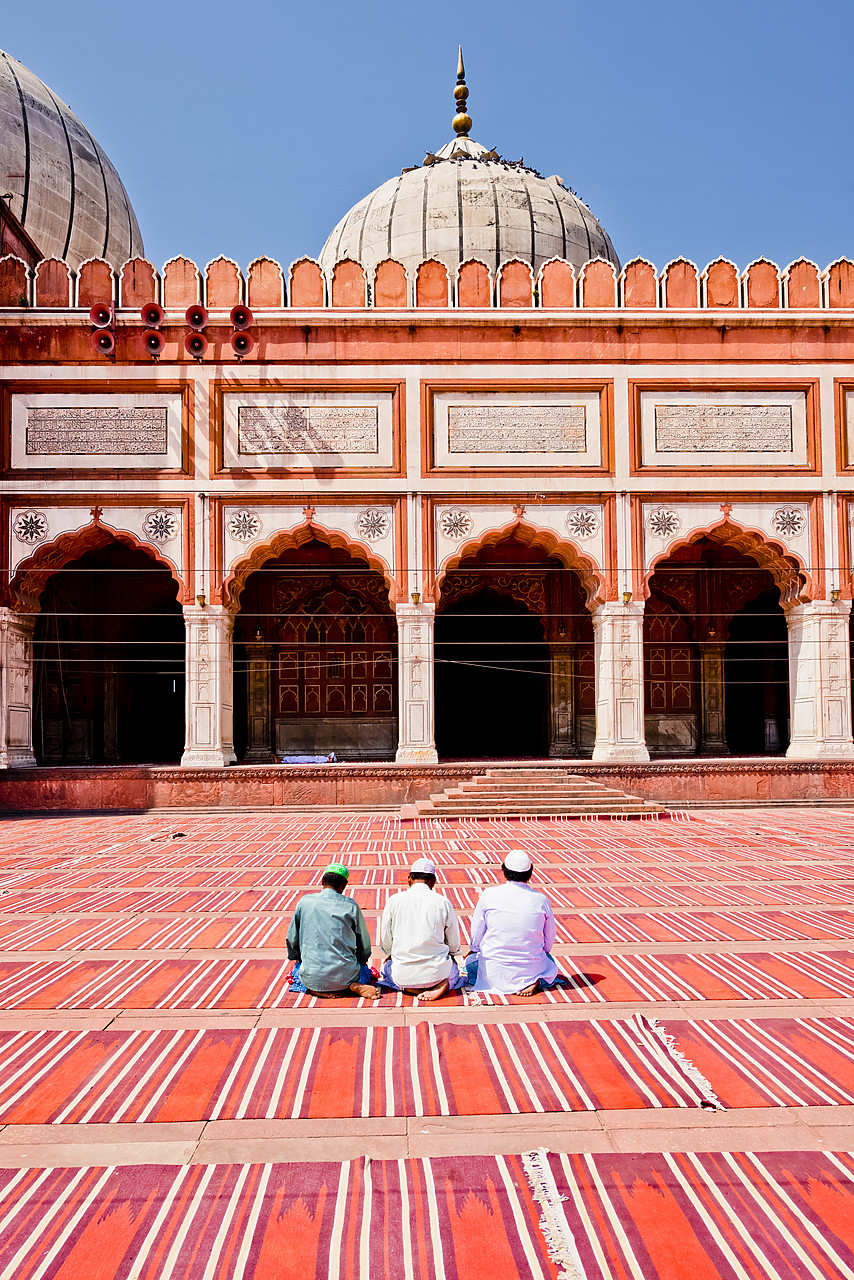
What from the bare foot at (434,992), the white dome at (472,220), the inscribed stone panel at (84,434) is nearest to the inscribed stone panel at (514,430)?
the inscribed stone panel at (84,434)

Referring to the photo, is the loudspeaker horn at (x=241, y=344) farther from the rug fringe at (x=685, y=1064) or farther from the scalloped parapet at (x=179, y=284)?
the rug fringe at (x=685, y=1064)

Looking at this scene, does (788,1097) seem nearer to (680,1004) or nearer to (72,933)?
(680,1004)

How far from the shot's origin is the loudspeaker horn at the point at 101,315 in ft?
33.2

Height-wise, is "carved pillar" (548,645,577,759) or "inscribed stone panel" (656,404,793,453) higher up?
"inscribed stone panel" (656,404,793,453)

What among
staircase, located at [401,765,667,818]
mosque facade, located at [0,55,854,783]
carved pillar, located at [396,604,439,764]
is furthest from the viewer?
mosque facade, located at [0,55,854,783]

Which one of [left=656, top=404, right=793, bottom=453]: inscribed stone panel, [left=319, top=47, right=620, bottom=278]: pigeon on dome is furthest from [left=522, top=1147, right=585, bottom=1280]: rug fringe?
[left=319, top=47, right=620, bottom=278]: pigeon on dome

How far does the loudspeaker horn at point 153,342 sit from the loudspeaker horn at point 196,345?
33 cm

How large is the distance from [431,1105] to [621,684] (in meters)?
8.27

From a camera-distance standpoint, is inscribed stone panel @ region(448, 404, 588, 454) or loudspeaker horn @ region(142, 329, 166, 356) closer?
loudspeaker horn @ region(142, 329, 166, 356)

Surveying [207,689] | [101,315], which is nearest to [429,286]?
[101,315]

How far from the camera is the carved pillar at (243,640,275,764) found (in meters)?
Answer: 12.9

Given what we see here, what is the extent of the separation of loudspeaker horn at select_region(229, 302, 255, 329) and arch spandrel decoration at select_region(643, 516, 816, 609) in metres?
5.45

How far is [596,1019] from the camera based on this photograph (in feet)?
10.9

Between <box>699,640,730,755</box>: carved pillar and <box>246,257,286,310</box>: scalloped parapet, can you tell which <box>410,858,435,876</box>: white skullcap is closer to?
<box>246,257,286,310</box>: scalloped parapet
